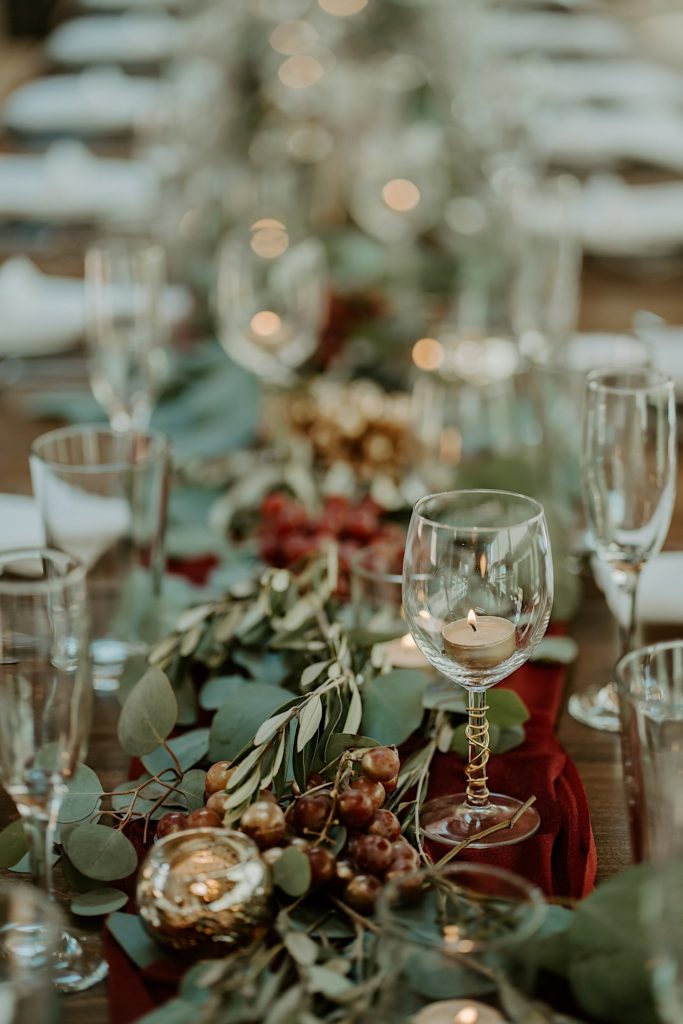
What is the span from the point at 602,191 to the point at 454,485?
1566 mm

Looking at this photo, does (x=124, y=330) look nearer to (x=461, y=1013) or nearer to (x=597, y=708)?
(x=597, y=708)

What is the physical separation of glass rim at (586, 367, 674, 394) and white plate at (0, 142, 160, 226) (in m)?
1.75

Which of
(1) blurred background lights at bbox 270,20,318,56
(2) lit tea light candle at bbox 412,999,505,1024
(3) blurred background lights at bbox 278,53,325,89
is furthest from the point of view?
(1) blurred background lights at bbox 270,20,318,56

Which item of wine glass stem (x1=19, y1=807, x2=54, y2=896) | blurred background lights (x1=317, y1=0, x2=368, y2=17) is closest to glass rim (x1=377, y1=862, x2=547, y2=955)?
wine glass stem (x1=19, y1=807, x2=54, y2=896)

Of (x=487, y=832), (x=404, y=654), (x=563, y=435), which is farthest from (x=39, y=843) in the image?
(x=563, y=435)

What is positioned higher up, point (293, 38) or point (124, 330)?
point (293, 38)

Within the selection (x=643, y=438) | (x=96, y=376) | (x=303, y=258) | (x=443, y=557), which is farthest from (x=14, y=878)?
(x=303, y=258)

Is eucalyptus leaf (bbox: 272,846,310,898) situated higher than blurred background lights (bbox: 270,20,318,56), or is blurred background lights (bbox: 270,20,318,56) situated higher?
blurred background lights (bbox: 270,20,318,56)

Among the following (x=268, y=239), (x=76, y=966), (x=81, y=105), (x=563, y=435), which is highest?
(x=81, y=105)

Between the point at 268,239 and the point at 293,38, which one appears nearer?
the point at 268,239

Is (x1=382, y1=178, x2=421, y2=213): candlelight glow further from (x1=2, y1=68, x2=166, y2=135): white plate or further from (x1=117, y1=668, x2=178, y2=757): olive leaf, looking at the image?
(x1=117, y1=668, x2=178, y2=757): olive leaf

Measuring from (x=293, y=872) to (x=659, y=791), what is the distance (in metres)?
0.21

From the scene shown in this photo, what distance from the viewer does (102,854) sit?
85 centimetres

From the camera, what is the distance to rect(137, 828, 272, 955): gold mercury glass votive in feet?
2.44
